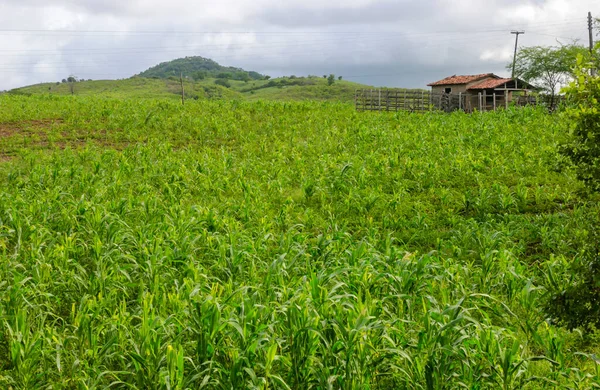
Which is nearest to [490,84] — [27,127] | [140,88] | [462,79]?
[462,79]

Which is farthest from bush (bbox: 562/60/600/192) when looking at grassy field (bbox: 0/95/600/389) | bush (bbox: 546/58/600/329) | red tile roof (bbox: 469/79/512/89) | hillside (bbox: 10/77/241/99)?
hillside (bbox: 10/77/241/99)

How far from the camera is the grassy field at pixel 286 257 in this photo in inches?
163

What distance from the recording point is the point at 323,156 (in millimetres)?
14242

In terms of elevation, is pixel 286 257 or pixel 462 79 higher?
pixel 462 79

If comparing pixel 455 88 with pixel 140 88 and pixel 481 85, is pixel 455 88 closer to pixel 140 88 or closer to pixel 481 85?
pixel 481 85

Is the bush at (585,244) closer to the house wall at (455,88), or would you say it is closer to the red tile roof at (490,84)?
the red tile roof at (490,84)

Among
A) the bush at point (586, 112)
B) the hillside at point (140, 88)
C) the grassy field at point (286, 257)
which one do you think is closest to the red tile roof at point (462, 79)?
the grassy field at point (286, 257)

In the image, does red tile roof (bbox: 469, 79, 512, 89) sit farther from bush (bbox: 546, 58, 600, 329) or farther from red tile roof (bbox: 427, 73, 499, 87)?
bush (bbox: 546, 58, 600, 329)

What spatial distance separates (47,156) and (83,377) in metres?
11.6

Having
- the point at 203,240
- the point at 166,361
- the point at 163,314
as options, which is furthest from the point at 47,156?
Result: the point at 166,361

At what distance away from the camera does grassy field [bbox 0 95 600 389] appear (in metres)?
4.14

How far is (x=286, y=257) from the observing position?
23.1ft

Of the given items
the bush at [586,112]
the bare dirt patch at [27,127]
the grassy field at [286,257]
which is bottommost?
the grassy field at [286,257]

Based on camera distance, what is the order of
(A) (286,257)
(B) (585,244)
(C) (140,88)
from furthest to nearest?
(C) (140,88), (A) (286,257), (B) (585,244)
